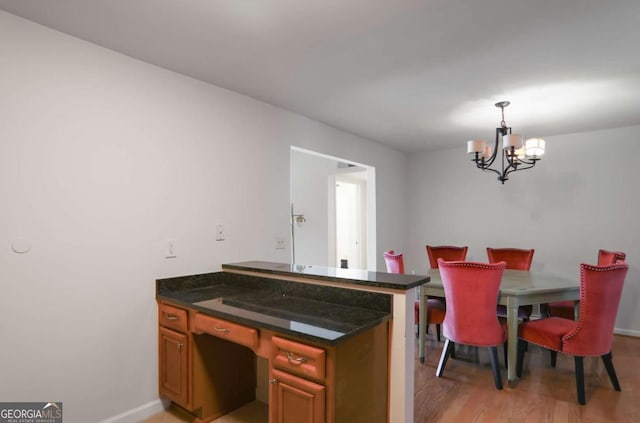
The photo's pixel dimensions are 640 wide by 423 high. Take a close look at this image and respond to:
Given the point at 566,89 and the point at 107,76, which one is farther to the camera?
the point at 566,89

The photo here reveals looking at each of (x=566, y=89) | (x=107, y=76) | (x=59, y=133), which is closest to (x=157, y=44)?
(x=107, y=76)

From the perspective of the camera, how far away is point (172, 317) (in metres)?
2.25

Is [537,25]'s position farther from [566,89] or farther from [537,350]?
[537,350]

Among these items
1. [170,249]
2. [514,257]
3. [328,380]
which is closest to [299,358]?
[328,380]

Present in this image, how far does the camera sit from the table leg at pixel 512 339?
2.70 metres

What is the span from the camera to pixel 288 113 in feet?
11.0

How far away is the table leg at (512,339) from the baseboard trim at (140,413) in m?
2.57

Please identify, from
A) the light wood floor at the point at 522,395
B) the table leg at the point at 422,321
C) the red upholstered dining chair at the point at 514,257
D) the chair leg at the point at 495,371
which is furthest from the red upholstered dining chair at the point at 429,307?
the red upholstered dining chair at the point at 514,257

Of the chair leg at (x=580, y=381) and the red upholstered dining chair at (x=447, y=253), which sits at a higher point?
the red upholstered dining chair at (x=447, y=253)

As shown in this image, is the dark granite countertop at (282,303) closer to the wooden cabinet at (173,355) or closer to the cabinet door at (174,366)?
the wooden cabinet at (173,355)

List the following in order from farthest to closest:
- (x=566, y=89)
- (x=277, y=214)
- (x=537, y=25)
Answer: (x=277, y=214)
(x=566, y=89)
(x=537, y=25)

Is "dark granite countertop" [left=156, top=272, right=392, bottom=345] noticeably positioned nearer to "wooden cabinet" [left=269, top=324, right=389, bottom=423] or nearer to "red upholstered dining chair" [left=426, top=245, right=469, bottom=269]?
"wooden cabinet" [left=269, top=324, right=389, bottom=423]

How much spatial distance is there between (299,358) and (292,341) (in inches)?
3.2

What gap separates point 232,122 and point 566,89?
2700 mm
